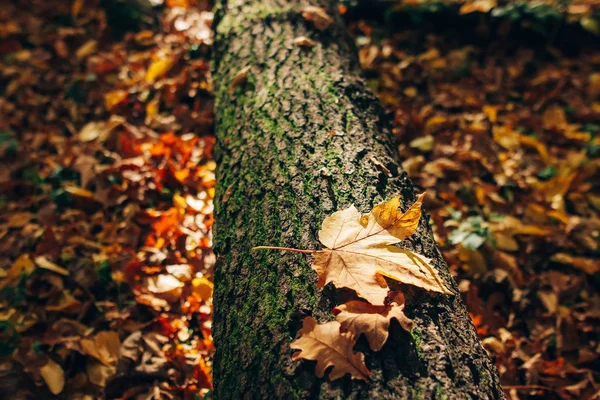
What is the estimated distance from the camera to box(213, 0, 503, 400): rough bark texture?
986mm

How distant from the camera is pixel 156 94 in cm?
273

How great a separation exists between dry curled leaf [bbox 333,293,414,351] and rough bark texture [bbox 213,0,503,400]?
3cm

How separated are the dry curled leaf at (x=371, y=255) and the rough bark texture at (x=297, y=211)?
0.05 metres

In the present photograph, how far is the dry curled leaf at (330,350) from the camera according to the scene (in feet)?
3.10

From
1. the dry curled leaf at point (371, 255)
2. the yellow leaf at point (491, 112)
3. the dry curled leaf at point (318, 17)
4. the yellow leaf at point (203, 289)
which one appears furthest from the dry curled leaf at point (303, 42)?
the yellow leaf at point (491, 112)

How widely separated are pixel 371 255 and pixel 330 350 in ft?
0.89

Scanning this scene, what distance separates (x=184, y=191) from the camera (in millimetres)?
2246

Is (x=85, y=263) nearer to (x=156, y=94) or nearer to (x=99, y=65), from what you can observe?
(x=156, y=94)

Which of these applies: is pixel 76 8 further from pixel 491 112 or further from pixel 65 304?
pixel 491 112

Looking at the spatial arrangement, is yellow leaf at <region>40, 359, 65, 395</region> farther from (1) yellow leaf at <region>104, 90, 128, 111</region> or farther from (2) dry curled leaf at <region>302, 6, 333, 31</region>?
(2) dry curled leaf at <region>302, 6, 333, 31</region>

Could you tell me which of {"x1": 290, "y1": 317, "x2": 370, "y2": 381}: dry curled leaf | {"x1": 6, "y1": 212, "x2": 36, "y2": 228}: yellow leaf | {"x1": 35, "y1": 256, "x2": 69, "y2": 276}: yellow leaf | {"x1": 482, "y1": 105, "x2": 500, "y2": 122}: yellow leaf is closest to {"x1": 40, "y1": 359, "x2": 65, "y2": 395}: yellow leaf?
{"x1": 35, "y1": 256, "x2": 69, "y2": 276}: yellow leaf

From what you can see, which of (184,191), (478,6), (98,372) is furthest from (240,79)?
(478,6)

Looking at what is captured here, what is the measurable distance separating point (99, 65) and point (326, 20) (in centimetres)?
173

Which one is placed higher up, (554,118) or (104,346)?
(554,118)
